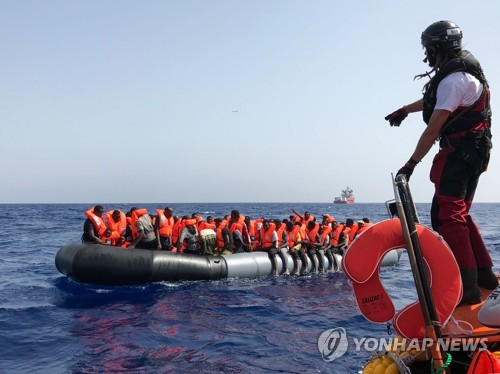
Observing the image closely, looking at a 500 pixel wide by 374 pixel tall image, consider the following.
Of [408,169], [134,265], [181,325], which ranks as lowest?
[181,325]

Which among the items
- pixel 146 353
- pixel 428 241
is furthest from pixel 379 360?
pixel 146 353

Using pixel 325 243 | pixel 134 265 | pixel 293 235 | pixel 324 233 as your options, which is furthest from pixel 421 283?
pixel 325 243

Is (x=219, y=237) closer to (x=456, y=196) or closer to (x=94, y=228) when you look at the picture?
(x=94, y=228)

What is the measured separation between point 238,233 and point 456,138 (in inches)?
512

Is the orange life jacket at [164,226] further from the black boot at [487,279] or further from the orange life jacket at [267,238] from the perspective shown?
the black boot at [487,279]

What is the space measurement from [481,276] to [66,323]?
8.17m

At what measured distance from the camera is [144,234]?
552 inches

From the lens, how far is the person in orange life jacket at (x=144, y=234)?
1394 cm

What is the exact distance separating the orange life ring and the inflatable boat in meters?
10.7

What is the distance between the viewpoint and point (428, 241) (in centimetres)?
281

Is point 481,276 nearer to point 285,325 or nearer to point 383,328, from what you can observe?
point 383,328

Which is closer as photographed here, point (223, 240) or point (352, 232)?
point (223, 240)

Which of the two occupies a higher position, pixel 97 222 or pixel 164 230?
pixel 97 222

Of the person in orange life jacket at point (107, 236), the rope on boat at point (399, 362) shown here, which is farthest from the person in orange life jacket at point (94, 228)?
the rope on boat at point (399, 362)
